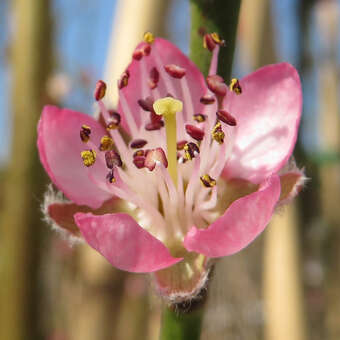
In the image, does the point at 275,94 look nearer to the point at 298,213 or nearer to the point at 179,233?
the point at 179,233

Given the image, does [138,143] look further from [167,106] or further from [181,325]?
[181,325]

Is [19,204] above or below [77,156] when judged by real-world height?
below

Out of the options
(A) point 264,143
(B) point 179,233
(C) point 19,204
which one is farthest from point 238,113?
(C) point 19,204

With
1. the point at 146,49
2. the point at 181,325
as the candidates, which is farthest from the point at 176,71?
the point at 181,325

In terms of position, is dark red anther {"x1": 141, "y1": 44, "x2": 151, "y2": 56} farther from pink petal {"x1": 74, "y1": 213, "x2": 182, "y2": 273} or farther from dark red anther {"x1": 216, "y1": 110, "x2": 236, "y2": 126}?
pink petal {"x1": 74, "y1": 213, "x2": 182, "y2": 273}

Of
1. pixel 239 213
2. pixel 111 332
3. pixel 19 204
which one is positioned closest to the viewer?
pixel 239 213

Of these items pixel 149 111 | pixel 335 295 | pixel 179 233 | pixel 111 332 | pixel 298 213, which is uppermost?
pixel 149 111

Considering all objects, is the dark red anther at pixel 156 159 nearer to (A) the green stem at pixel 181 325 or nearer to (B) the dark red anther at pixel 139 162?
(B) the dark red anther at pixel 139 162

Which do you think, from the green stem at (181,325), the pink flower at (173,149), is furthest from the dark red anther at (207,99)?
the green stem at (181,325)
